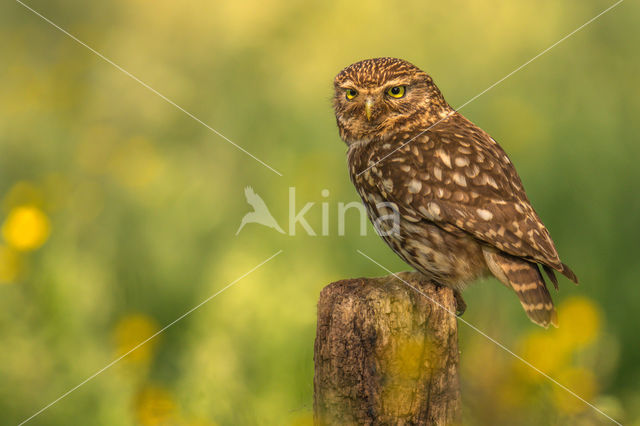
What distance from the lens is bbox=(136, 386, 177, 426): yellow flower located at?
3.11 m

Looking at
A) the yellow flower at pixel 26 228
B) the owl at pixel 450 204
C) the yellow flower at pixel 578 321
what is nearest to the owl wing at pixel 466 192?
the owl at pixel 450 204

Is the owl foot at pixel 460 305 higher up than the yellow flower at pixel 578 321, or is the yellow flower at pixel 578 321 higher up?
the owl foot at pixel 460 305

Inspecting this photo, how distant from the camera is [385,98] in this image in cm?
375

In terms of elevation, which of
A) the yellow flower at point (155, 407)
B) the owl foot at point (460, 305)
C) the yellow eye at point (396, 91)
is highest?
the yellow eye at point (396, 91)

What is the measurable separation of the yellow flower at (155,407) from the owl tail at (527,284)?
1553mm

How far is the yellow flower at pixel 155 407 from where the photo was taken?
3.11m

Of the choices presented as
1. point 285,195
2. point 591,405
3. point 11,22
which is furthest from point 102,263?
point 11,22

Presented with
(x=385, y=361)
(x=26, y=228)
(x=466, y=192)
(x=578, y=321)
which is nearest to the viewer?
(x=385, y=361)

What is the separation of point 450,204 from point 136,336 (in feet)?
5.86

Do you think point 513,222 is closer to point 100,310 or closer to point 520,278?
point 520,278

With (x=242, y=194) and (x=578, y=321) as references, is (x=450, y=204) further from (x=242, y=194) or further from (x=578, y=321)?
(x=242, y=194)

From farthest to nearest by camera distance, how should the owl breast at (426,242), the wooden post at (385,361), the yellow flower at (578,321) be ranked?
the yellow flower at (578,321) → the owl breast at (426,242) → the wooden post at (385,361)

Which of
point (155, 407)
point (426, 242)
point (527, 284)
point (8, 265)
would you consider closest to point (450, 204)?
point (426, 242)

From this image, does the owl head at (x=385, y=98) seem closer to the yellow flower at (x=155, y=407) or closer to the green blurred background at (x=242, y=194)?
the green blurred background at (x=242, y=194)
